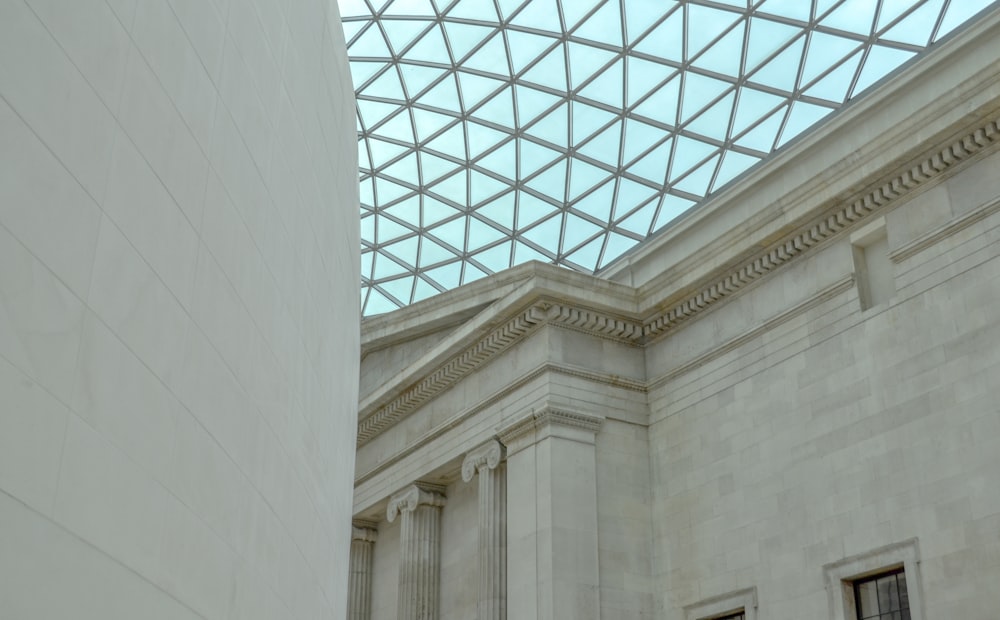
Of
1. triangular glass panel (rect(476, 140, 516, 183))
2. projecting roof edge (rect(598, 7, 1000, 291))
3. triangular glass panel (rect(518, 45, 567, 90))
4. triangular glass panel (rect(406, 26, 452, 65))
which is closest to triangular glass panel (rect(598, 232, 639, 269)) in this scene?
projecting roof edge (rect(598, 7, 1000, 291))

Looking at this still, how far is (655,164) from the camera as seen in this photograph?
1315 inches

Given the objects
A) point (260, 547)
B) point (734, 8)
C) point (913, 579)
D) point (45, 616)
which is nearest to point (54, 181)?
point (45, 616)

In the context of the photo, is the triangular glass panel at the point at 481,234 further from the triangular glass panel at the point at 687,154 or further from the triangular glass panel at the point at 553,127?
the triangular glass panel at the point at 687,154

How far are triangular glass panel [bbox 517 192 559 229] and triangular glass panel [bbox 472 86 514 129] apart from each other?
253 cm

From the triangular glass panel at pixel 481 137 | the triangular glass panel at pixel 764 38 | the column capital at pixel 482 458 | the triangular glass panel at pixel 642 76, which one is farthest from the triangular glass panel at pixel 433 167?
the column capital at pixel 482 458

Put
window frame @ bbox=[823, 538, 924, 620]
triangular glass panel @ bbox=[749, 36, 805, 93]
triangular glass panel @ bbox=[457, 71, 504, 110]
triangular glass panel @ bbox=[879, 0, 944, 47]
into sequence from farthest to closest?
triangular glass panel @ bbox=[457, 71, 504, 110], triangular glass panel @ bbox=[749, 36, 805, 93], triangular glass panel @ bbox=[879, 0, 944, 47], window frame @ bbox=[823, 538, 924, 620]

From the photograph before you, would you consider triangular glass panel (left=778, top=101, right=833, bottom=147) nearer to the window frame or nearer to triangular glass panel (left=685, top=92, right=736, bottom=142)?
triangular glass panel (left=685, top=92, right=736, bottom=142)

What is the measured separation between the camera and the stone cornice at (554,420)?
27.2 metres

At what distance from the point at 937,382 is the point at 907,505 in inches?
95.7

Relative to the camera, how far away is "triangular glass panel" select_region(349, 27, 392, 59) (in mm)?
36750

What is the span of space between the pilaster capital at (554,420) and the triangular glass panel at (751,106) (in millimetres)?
9754

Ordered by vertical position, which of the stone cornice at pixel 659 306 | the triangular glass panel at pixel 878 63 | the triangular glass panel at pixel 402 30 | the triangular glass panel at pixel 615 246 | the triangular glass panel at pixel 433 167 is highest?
the triangular glass panel at pixel 402 30

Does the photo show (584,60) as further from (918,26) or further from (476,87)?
(918,26)

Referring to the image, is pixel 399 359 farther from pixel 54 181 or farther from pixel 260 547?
pixel 54 181
